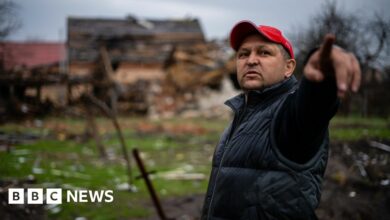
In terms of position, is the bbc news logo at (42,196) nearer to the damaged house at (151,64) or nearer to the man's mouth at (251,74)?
the man's mouth at (251,74)

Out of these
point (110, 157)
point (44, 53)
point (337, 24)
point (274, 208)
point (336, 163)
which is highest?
point (274, 208)

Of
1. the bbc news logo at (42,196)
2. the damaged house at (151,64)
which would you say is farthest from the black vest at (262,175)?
the damaged house at (151,64)

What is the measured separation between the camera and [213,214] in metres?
2.11

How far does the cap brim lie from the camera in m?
2.20

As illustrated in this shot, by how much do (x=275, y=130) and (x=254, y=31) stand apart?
615mm

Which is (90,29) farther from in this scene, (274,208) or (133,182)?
(274,208)

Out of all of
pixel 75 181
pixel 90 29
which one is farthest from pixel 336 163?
pixel 90 29

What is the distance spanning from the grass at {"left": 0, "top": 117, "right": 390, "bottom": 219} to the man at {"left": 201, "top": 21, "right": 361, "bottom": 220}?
177 inches

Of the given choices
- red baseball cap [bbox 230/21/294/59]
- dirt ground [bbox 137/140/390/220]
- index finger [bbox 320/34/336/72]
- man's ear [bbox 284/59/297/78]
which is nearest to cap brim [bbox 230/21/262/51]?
red baseball cap [bbox 230/21/294/59]

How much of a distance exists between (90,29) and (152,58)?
511 cm

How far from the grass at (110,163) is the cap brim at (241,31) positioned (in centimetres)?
455

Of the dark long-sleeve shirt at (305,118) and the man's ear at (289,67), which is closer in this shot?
the dark long-sleeve shirt at (305,118)

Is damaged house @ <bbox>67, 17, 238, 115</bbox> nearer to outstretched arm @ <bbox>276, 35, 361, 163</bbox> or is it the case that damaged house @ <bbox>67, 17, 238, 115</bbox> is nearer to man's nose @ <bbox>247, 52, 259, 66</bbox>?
man's nose @ <bbox>247, 52, 259, 66</bbox>

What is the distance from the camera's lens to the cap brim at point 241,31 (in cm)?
220
